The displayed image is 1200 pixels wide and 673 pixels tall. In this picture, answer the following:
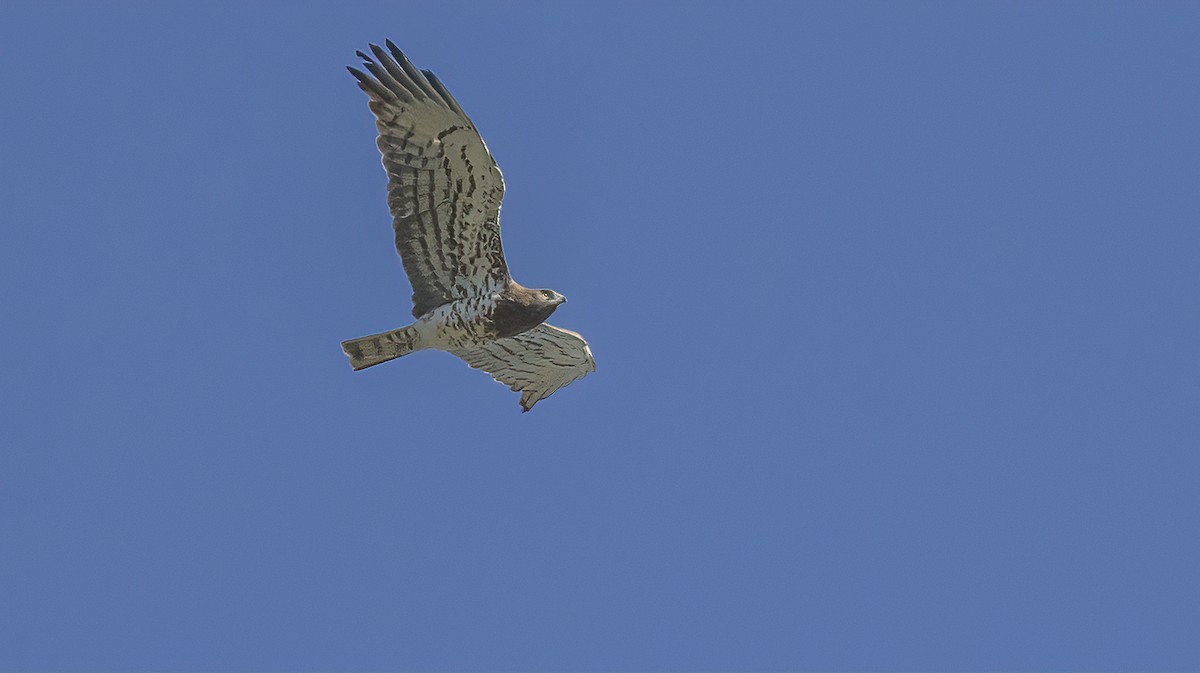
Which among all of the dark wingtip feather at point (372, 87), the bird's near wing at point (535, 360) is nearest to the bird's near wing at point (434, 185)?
the dark wingtip feather at point (372, 87)

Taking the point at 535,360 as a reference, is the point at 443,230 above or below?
above

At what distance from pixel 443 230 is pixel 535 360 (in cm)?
232

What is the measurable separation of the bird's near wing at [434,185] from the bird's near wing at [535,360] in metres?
1.18

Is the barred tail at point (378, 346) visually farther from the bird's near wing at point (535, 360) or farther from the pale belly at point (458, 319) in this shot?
Answer: the bird's near wing at point (535, 360)

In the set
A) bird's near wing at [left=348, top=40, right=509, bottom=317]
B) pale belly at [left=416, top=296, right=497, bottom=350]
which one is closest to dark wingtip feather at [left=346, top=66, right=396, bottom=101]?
bird's near wing at [left=348, top=40, right=509, bottom=317]

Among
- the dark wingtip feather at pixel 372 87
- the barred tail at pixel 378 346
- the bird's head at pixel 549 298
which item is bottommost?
the barred tail at pixel 378 346

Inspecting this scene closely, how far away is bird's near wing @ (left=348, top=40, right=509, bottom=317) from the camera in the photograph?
A: 14883 millimetres

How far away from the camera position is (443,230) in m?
15.7

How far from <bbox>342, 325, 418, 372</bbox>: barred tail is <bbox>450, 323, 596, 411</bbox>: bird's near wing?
3.21 feet


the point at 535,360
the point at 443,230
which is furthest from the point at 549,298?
the point at 535,360

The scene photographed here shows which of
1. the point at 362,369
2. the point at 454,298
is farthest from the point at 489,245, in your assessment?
the point at 362,369

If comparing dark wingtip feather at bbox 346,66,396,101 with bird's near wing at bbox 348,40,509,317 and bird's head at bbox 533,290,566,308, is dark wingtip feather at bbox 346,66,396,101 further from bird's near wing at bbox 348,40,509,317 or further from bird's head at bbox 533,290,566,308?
bird's head at bbox 533,290,566,308

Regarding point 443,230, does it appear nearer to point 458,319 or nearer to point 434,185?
point 434,185

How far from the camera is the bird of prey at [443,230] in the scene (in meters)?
14.9
